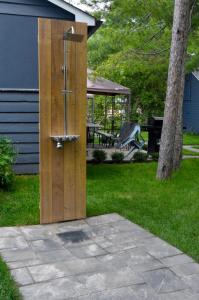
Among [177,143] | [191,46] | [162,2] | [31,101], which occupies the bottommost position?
[177,143]

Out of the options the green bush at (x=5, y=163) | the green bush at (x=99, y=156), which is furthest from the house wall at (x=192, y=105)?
the green bush at (x=5, y=163)

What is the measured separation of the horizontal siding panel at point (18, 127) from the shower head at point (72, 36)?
118 inches

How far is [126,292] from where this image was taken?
9.91ft

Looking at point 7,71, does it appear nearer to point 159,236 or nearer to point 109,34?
point 109,34

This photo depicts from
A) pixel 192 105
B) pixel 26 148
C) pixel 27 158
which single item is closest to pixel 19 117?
pixel 26 148

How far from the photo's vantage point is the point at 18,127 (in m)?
7.20

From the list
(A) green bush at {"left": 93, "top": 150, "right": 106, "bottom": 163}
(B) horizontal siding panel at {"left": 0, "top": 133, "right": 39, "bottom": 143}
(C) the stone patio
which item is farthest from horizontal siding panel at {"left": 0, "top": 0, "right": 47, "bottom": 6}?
(C) the stone patio

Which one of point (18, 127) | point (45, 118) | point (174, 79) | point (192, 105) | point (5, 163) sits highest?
point (174, 79)

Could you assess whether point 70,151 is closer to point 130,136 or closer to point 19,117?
point 19,117

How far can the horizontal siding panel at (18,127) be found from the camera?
7.13 meters

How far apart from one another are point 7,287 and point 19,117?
14.7 ft

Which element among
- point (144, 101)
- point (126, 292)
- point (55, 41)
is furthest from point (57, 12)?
point (144, 101)

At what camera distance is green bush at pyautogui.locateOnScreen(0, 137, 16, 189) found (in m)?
5.91

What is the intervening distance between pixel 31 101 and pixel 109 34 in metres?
2.66
